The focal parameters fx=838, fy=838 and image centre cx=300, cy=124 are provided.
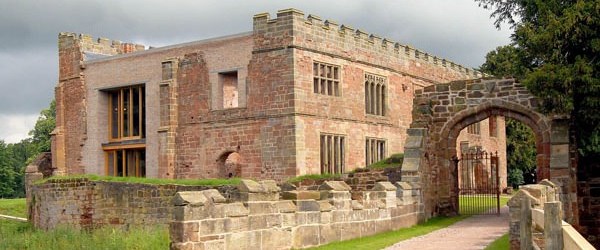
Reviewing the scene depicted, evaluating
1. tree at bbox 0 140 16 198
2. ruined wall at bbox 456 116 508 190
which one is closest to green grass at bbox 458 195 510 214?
ruined wall at bbox 456 116 508 190

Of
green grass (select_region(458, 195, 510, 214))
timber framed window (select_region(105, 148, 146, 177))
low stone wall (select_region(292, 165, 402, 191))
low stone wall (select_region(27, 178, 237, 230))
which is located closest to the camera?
low stone wall (select_region(292, 165, 402, 191))

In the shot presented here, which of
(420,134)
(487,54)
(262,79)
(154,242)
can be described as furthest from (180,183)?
(487,54)

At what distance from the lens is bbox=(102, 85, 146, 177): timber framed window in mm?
38188

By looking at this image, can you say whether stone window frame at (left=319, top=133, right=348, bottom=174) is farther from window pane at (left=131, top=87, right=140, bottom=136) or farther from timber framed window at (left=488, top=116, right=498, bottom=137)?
timber framed window at (left=488, top=116, right=498, bottom=137)

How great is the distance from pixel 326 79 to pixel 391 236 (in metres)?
14.8

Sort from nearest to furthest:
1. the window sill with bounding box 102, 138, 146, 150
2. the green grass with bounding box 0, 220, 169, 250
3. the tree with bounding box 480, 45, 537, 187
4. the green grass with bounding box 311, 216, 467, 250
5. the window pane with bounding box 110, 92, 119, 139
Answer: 1. the green grass with bounding box 311, 216, 467, 250
2. the green grass with bounding box 0, 220, 169, 250
3. the window sill with bounding box 102, 138, 146, 150
4. the window pane with bounding box 110, 92, 119, 139
5. the tree with bounding box 480, 45, 537, 187

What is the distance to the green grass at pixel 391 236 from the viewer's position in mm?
17797

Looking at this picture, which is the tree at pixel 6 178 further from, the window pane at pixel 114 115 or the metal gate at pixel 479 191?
the metal gate at pixel 479 191

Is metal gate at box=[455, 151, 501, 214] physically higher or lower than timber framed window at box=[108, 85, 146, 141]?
lower

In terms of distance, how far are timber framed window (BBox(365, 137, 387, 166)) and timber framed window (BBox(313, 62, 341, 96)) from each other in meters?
3.18

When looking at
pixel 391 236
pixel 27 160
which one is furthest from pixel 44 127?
pixel 391 236

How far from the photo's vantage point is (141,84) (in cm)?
3781

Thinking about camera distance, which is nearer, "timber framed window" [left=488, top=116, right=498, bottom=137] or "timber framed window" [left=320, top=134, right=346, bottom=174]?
"timber framed window" [left=320, top=134, right=346, bottom=174]

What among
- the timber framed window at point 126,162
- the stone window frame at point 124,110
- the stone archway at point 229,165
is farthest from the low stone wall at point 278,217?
the timber framed window at point 126,162
